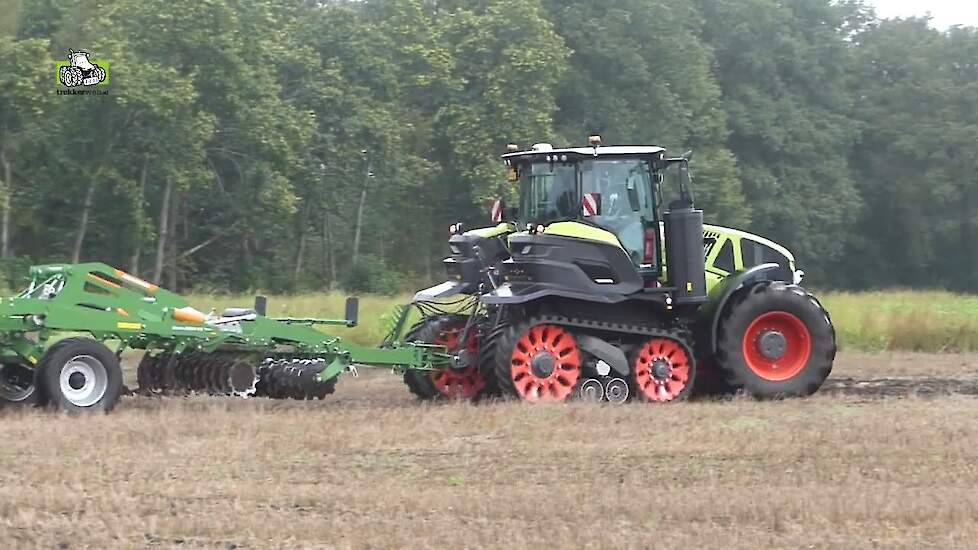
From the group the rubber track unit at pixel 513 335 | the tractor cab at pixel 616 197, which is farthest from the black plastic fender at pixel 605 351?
the tractor cab at pixel 616 197

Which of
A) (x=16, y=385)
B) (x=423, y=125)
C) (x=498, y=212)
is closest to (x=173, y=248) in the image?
(x=423, y=125)

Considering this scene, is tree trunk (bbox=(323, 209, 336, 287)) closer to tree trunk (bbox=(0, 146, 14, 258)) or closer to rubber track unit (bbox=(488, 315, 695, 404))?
tree trunk (bbox=(0, 146, 14, 258))

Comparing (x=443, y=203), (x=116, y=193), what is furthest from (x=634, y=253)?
(x=443, y=203)

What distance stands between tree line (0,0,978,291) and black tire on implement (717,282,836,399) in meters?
20.0

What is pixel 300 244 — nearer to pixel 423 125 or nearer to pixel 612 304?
pixel 423 125

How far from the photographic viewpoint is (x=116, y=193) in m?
32.7

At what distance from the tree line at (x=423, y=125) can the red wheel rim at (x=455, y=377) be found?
18412 millimetres

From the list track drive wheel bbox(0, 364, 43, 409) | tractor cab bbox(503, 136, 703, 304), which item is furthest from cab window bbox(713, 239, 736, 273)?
track drive wheel bbox(0, 364, 43, 409)

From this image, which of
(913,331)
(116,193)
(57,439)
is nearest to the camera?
(57,439)

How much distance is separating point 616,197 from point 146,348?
14.6 ft

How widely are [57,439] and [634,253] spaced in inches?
219

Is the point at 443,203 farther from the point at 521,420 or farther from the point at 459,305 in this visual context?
the point at 521,420

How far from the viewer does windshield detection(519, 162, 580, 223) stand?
1298 cm

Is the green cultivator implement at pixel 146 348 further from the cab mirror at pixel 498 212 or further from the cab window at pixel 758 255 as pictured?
the cab window at pixel 758 255
